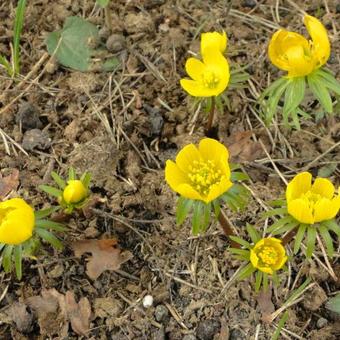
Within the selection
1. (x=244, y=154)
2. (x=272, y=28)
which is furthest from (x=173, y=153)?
(x=272, y=28)

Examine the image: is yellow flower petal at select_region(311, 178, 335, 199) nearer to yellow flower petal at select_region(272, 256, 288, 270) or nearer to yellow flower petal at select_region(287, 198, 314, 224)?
yellow flower petal at select_region(287, 198, 314, 224)

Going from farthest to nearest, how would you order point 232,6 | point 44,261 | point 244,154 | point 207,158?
point 232,6
point 244,154
point 44,261
point 207,158

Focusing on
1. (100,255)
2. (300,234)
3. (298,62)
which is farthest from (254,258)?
(298,62)

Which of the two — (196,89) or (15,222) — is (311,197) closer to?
(196,89)

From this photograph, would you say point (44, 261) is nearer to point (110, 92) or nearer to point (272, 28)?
point (110, 92)

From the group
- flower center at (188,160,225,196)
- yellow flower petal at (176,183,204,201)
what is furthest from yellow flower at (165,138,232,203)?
yellow flower petal at (176,183,204,201)
